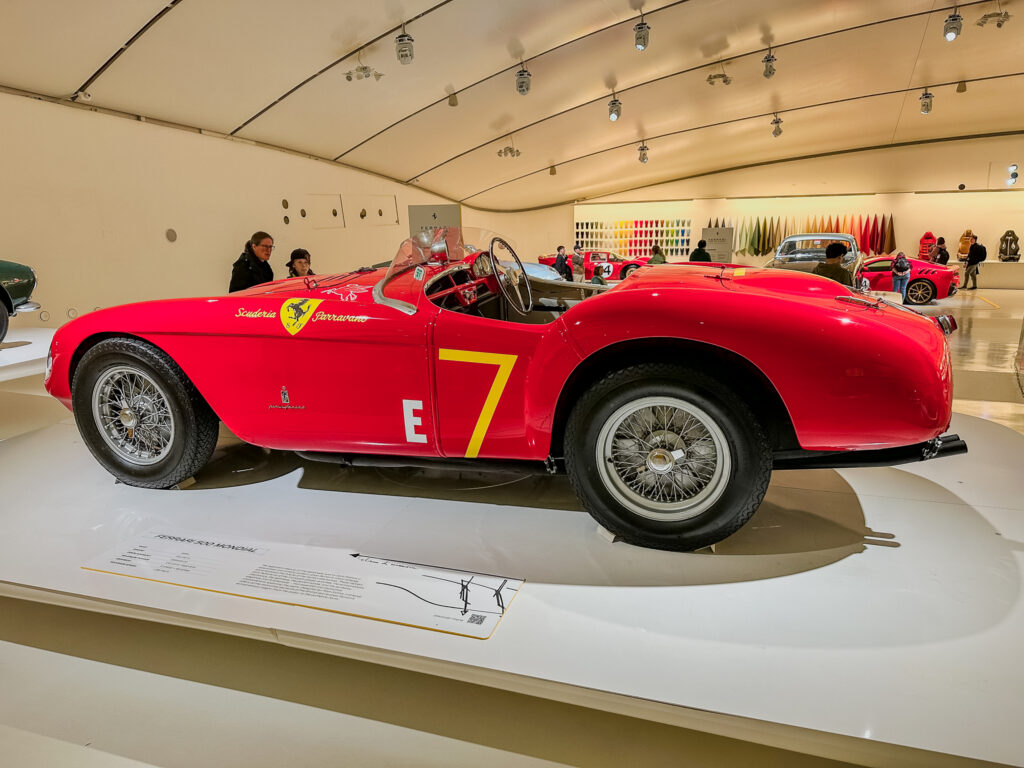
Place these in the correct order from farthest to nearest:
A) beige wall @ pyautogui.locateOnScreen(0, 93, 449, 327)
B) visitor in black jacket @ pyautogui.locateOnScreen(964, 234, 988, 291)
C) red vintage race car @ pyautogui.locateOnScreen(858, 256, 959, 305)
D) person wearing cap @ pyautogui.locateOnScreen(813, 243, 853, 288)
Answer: visitor in black jacket @ pyautogui.locateOnScreen(964, 234, 988, 291)
red vintage race car @ pyautogui.locateOnScreen(858, 256, 959, 305)
beige wall @ pyautogui.locateOnScreen(0, 93, 449, 327)
person wearing cap @ pyautogui.locateOnScreen(813, 243, 853, 288)

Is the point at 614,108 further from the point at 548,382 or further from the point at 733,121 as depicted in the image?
the point at 548,382

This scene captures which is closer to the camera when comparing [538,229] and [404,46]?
[404,46]

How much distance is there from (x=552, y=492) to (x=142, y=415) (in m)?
2.03

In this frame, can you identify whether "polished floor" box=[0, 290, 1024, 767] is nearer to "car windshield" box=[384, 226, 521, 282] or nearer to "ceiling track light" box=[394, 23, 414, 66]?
"car windshield" box=[384, 226, 521, 282]

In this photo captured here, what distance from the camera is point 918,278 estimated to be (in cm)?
1020

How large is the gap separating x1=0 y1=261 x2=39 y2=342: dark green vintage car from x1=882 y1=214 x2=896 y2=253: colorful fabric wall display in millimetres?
16195

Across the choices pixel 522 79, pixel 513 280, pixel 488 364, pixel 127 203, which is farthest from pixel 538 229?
pixel 488 364

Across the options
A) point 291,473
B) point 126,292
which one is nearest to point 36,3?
point 126,292

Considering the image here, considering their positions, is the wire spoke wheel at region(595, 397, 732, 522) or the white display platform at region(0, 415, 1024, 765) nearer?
the white display platform at region(0, 415, 1024, 765)

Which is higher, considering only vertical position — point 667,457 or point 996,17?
point 996,17

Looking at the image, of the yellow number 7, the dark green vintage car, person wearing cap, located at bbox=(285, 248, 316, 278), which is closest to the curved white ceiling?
the dark green vintage car

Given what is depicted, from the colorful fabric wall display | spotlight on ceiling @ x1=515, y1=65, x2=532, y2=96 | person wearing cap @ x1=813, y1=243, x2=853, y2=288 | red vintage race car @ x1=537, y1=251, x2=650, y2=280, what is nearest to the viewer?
person wearing cap @ x1=813, y1=243, x2=853, y2=288

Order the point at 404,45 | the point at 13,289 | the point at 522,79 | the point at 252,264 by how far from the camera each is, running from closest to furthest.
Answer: the point at 252,264, the point at 13,289, the point at 404,45, the point at 522,79

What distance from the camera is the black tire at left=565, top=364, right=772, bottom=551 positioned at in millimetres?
2094
